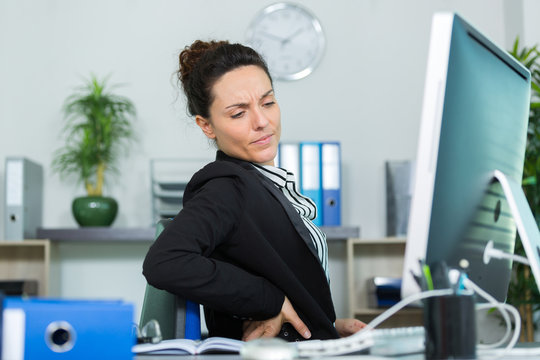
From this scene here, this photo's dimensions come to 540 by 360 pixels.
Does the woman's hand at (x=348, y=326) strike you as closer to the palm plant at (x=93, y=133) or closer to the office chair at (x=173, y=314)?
the office chair at (x=173, y=314)

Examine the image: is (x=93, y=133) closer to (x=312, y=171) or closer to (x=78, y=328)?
(x=312, y=171)

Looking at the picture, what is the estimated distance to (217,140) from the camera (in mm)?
1523

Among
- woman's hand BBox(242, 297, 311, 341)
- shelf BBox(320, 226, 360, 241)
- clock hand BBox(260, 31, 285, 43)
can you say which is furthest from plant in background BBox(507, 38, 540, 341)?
woman's hand BBox(242, 297, 311, 341)

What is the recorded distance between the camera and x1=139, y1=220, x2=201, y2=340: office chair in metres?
1.26

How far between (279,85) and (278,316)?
220 cm

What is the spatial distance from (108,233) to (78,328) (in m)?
2.24

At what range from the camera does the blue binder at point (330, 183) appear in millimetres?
2926

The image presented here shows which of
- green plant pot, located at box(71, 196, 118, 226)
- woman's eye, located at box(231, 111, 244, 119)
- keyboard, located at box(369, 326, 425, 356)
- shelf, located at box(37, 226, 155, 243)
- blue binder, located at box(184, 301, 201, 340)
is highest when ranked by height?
woman's eye, located at box(231, 111, 244, 119)

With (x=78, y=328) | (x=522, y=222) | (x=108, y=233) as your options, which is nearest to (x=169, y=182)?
(x=108, y=233)

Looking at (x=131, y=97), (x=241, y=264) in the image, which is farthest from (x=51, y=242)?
(x=241, y=264)

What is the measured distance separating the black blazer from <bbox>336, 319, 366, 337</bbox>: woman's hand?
1.3 inches

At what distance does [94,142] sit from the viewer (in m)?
3.06

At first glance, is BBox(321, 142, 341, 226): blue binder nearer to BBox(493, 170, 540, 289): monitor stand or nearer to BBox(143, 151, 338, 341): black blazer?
BBox(143, 151, 338, 341): black blazer

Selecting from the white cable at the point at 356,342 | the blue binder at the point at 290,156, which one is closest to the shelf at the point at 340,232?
the blue binder at the point at 290,156
